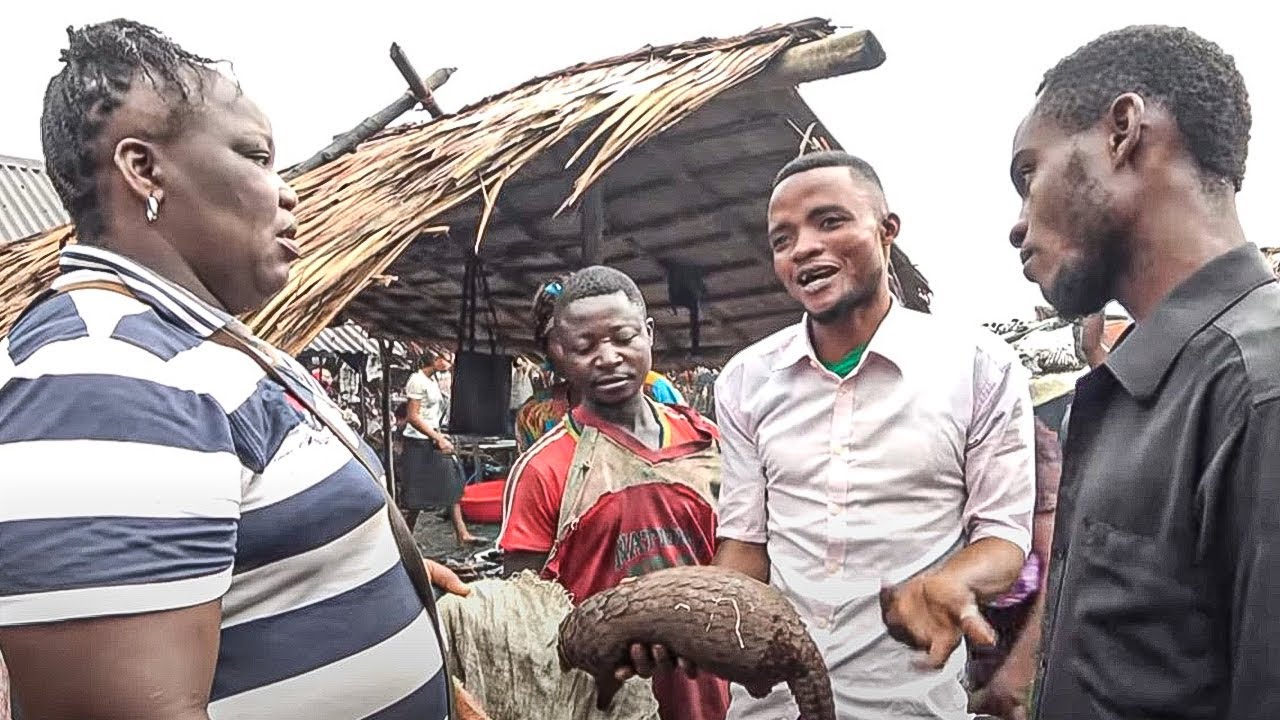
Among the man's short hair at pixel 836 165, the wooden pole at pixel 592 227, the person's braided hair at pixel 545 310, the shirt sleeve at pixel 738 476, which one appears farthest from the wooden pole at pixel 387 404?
the man's short hair at pixel 836 165

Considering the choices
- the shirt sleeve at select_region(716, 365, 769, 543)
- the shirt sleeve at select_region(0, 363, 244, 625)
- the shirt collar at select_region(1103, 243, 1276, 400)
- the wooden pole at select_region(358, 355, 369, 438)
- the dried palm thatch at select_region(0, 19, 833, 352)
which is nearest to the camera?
the shirt sleeve at select_region(0, 363, 244, 625)

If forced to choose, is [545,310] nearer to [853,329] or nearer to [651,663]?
[853,329]

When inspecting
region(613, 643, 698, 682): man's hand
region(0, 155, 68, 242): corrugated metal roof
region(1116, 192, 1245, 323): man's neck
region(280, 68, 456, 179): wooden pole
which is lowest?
region(613, 643, 698, 682): man's hand

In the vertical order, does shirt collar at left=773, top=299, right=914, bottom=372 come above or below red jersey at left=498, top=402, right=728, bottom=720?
above

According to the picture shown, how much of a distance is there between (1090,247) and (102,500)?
1157 millimetres

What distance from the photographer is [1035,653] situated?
6.95 ft

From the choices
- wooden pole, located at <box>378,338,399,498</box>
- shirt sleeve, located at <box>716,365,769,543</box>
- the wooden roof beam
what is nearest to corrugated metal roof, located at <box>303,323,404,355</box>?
wooden pole, located at <box>378,338,399,498</box>

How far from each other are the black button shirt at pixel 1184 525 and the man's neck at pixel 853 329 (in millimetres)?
903

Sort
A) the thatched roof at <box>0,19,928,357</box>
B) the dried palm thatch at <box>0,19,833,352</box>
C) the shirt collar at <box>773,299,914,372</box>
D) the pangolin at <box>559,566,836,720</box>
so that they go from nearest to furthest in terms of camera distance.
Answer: the pangolin at <box>559,566,836,720</box> < the shirt collar at <box>773,299,914,372</box> < the dried palm thatch at <box>0,19,833,352</box> < the thatched roof at <box>0,19,928,357</box>

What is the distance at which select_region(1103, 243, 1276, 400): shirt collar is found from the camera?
3.77 ft

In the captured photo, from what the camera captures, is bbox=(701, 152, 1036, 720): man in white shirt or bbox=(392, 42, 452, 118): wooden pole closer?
bbox=(701, 152, 1036, 720): man in white shirt

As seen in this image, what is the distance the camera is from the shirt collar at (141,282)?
1.17 m

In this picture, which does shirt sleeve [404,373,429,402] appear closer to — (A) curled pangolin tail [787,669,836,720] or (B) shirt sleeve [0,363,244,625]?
(A) curled pangolin tail [787,669,836,720]

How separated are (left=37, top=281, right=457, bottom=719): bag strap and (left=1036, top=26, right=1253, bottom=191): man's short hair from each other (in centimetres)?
100
